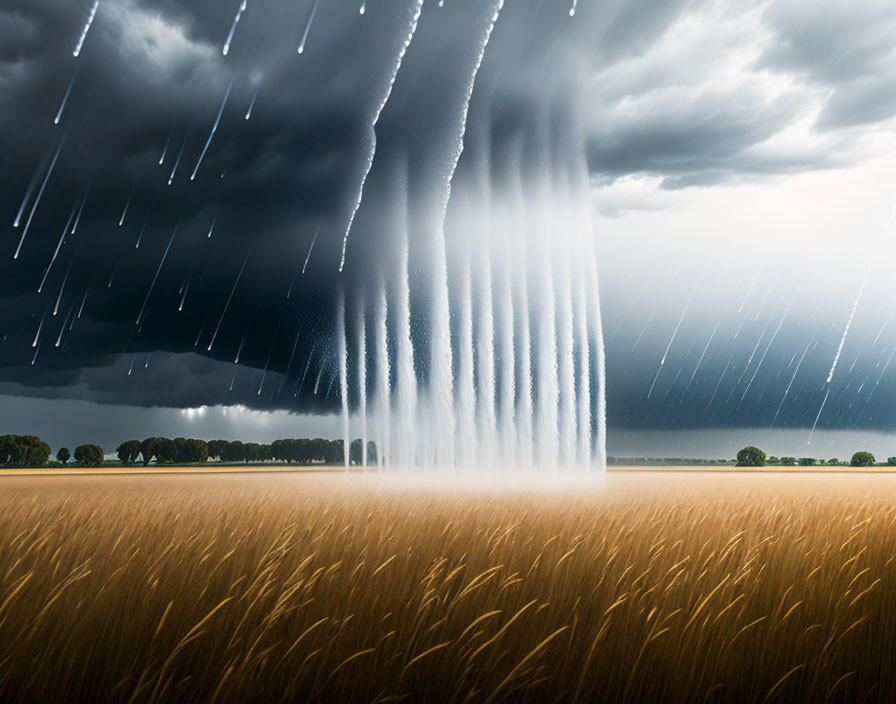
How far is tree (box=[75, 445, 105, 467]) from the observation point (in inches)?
5123

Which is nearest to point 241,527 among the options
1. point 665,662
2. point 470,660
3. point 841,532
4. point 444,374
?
point 470,660

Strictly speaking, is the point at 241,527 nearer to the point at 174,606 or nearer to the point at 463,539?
the point at 463,539

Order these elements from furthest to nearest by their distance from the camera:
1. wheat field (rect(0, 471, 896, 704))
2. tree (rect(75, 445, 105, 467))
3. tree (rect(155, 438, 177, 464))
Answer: tree (rect(155, 438, 177, 464)) < tree (rect(75, 445, 105, 467)) < wheat field (rect(0, 471, 896, 704))

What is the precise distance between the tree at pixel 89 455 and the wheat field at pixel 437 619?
465ft

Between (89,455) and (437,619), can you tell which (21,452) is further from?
(437,619)

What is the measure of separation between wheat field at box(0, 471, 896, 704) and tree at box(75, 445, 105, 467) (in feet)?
465

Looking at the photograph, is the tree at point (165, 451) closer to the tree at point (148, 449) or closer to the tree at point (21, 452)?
the tree at point (148, 449)

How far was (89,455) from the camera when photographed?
130 meters

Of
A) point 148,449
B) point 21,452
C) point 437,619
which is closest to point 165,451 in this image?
point 148,449

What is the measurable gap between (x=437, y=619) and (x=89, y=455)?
148 meters

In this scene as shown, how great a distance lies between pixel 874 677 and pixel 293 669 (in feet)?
15.1

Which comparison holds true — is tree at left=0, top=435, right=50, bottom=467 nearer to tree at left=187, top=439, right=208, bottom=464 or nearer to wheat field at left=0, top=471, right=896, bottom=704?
tree at left=187, top=439, right=208, bottom=464

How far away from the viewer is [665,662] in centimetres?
477

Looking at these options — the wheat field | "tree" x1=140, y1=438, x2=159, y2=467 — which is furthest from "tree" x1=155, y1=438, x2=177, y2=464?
the wheat field
